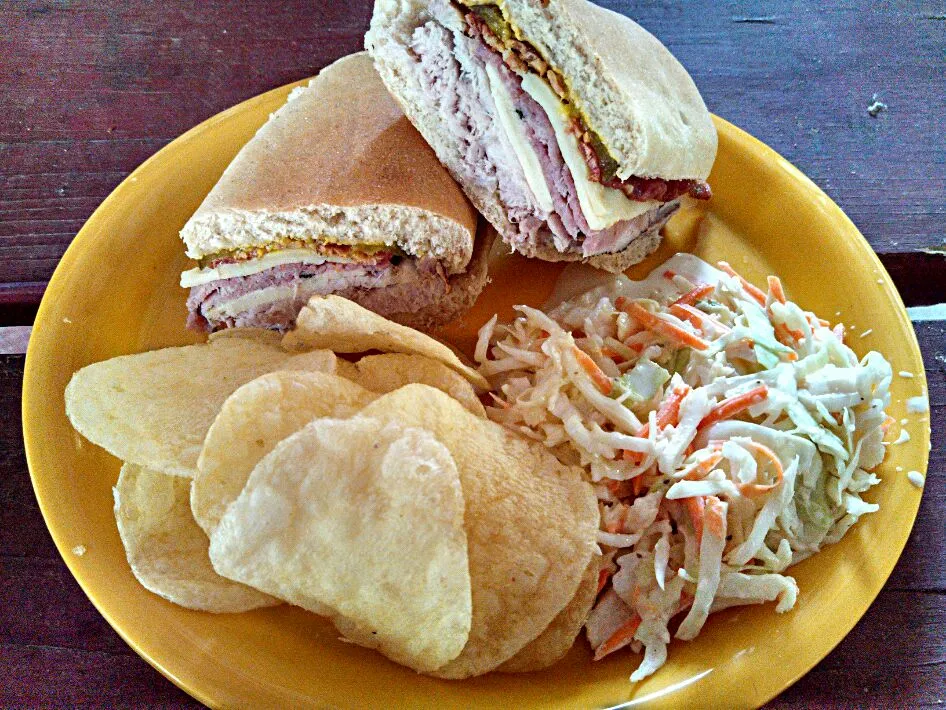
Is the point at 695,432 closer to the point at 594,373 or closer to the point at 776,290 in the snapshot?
the point at 594,373

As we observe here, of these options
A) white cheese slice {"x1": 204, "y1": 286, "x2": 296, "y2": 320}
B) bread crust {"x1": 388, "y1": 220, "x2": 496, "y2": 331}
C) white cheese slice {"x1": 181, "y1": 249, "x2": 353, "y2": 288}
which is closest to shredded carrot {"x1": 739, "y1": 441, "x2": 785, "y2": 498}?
bread crust {"x1": 388, "y1": 220, "x2": 496, "y2": 331}

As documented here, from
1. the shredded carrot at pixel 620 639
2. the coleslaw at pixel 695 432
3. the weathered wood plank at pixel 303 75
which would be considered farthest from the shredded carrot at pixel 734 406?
the weathered wood plank at pixel 303 75

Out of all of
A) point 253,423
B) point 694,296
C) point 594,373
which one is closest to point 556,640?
point 594,373

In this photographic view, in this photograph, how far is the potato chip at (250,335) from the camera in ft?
6.13

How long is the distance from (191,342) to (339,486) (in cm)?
83

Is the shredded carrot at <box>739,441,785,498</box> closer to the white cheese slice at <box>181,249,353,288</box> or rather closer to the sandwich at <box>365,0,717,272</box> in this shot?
the sandwich at <box>365,0,717,272</box>

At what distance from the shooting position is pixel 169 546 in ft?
4.93

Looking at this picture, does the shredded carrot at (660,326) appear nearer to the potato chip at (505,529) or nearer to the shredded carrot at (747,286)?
the shredded carrot at (747,286)

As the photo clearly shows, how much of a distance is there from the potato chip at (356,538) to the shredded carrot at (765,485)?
63 cm

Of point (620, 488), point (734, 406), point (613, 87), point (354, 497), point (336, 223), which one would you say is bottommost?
point (620, 488)

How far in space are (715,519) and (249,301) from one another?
1249 millimetres

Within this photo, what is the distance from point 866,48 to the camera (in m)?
2.70

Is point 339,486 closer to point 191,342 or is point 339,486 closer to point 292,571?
point 292,571

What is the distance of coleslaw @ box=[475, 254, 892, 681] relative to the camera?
1.56 meters
